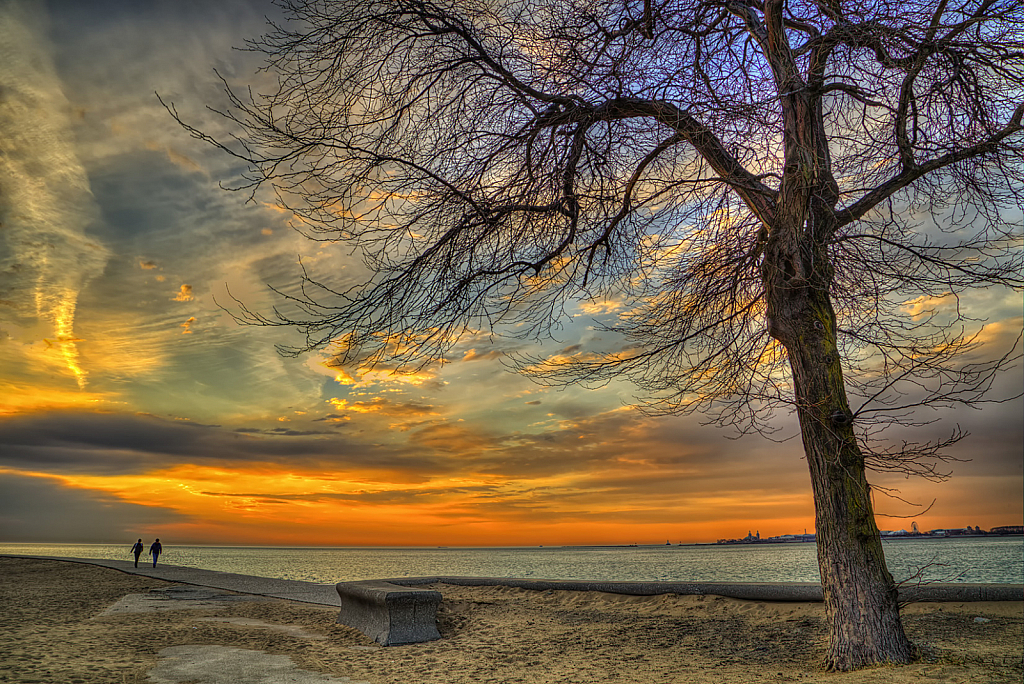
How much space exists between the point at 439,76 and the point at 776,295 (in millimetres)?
4211

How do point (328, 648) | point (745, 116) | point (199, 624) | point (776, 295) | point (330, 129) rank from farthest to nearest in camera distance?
point (199, 624)
point (328, 648)
point (776, 295)
point (330, 129)
point (745, 116)

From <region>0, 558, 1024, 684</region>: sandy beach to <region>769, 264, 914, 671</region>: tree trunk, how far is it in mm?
347

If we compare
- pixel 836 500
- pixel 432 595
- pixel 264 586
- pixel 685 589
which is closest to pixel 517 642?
pixel 432 595

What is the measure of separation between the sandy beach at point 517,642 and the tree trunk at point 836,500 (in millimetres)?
347

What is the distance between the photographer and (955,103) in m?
6.06

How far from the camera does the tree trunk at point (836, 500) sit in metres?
5.39

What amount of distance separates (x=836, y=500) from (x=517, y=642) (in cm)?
388

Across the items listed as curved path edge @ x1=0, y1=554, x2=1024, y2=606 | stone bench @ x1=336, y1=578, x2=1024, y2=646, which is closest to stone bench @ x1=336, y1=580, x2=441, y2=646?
stone bench @ x1=336, y1=578, x2=1024, y2=646

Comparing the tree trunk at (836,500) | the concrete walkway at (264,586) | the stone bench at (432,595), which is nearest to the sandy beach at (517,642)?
the stone bench at (432,595)

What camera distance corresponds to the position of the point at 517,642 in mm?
7047

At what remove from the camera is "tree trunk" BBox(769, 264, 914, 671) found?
212 inches

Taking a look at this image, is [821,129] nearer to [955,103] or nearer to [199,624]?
[955,103]

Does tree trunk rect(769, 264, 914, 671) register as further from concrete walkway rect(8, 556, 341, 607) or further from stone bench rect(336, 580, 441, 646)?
concrete walkway rect(8, 556, 341, 607)

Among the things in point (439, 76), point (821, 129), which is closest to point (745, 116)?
point (821, 129)
